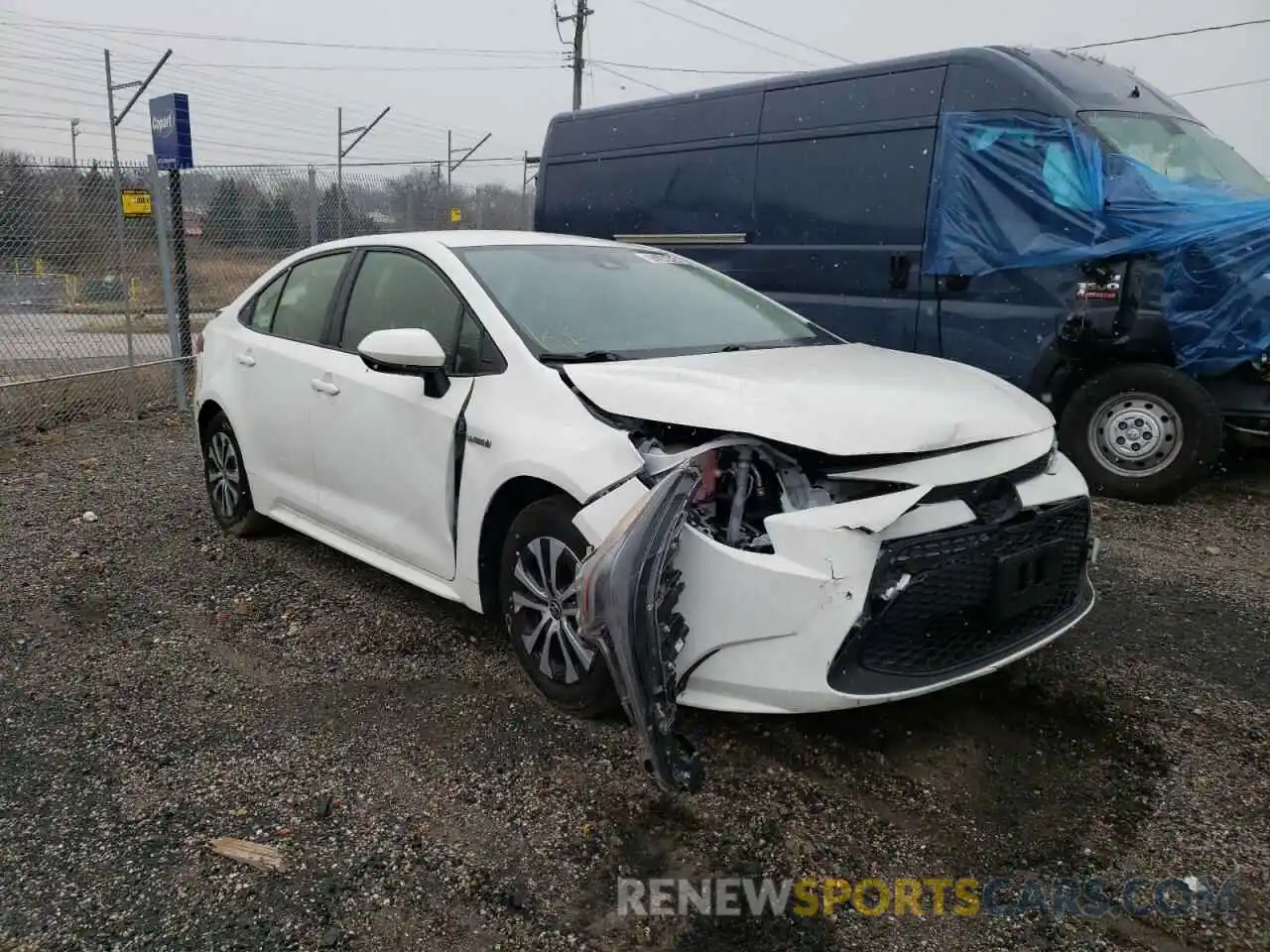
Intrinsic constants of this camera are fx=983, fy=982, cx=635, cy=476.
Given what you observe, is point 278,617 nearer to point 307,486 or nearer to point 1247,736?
point 307,486

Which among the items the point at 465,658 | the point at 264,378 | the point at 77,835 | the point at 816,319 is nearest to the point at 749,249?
the point at 816,319

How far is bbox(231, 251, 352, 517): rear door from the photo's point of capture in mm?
4238

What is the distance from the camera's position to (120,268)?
816 cm

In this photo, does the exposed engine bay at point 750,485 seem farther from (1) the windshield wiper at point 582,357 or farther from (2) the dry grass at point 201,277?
(2) the dry grass at point 201,277

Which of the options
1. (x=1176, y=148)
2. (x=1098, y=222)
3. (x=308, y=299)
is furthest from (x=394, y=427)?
(x=1176, y=148)

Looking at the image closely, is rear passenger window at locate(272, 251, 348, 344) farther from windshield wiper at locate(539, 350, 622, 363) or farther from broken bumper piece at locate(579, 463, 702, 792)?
broken bumper piece at locate(579, 463, 702, 792)

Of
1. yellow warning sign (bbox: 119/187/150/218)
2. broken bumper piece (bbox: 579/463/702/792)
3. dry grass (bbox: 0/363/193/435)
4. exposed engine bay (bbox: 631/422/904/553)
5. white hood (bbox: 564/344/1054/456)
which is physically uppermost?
yellow warning sign (bbox: 119/187/150/218)

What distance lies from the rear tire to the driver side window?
1.14 m

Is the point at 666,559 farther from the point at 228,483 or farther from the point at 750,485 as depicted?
the point at 228,483

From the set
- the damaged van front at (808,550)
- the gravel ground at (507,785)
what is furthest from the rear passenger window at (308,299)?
the damaged van front at (808,550)

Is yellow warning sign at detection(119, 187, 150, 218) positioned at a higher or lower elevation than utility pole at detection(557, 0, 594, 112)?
lower

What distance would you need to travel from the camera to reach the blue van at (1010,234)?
213 inches

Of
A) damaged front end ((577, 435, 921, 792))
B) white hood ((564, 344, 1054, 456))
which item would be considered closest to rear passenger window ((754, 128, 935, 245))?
white hood ((564, 344, 1054, 456))

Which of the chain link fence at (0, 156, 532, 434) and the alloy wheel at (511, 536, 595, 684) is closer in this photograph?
the alloy wheel at (511, 536, 595, 684)
